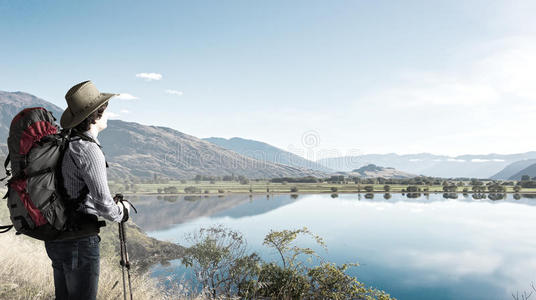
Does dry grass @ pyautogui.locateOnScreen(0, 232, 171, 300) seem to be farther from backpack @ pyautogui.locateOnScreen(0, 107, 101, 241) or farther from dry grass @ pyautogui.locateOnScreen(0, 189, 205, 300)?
backpack @ pyautogui.locateOnScreen(0, 107, 101, 241)

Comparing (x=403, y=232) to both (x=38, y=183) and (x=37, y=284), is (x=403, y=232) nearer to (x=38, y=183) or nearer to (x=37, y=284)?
(x=37, y=284)

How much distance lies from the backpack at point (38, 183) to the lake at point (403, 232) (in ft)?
46.1

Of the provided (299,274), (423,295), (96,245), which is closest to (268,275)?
(299,274)

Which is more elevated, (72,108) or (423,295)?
(72,108)

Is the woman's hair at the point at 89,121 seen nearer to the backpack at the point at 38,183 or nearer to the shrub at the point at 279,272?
the backpack at the point at 38,183

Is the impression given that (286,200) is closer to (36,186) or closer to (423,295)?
(423,295)

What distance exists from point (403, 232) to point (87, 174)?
76926mm

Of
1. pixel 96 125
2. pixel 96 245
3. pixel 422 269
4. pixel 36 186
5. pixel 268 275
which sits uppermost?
pixel 96 125

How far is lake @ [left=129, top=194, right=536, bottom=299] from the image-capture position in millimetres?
44375

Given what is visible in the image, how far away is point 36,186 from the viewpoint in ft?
6.58

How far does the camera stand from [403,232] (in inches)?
2785

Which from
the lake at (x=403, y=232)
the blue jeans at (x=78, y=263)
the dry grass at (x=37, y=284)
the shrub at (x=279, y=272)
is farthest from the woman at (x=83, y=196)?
the lake at (x=403, y=232)

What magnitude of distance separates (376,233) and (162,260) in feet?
139

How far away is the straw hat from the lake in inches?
560
